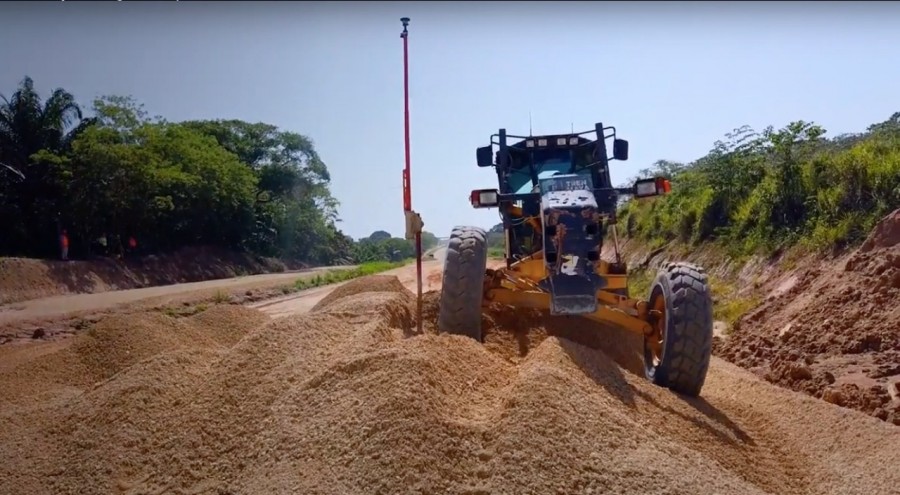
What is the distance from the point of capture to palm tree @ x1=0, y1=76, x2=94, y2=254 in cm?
2653

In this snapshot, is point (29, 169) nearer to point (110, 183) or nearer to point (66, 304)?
point (110, 183)

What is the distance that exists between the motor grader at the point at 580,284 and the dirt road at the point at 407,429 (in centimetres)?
43

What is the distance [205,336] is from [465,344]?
382 cm

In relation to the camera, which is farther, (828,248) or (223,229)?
(223,229)

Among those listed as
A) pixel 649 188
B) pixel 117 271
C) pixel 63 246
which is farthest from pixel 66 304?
pixel 649 188

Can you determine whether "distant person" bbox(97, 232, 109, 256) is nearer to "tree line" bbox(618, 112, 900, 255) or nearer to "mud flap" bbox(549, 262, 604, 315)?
"tree line" bbox(618, 112, 900, 255)

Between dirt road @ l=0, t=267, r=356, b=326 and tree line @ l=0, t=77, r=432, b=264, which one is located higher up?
tree line @ l=0, t=77, r=432, b=264

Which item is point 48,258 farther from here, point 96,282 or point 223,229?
point 223,229

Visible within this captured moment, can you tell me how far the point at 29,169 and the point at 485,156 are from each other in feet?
77.9

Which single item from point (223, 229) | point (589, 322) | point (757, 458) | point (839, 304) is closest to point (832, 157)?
point (839, 304)

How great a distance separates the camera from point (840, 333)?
27.2 feet

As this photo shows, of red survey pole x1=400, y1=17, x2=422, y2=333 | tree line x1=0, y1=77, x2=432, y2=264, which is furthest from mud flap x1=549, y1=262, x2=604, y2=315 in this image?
tree line x1=0, y1=77, x2=432, y2=264

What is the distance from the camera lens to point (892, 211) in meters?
9.95

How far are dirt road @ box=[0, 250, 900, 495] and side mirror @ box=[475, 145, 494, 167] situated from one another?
268cm
